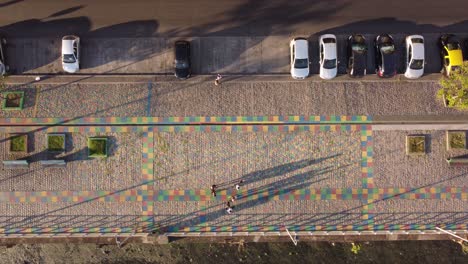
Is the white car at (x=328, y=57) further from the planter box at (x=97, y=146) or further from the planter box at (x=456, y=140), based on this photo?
the planter box at (x=97, y=146)

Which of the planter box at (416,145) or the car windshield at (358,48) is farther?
the planter box at (416,145)

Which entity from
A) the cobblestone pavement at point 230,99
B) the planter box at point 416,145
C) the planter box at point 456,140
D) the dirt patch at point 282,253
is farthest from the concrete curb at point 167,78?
the dirt patch at point 282,253

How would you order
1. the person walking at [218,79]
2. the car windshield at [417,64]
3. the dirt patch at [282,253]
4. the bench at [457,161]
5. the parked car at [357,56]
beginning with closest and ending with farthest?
the car windshield at [417,64] → the parked car at [357,56] → the bench at [457,161] → the person walking at [218,79] → the dirt patch at [282,253]

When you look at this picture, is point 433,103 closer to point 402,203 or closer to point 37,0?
point 402,203

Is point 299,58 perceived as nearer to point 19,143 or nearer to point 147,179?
point 147,179

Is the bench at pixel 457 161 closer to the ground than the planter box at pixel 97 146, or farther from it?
closer to the ground

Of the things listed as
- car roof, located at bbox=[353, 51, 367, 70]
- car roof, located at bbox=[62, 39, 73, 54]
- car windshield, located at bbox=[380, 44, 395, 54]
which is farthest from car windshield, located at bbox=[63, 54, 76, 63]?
car windshield, located at bbox=[380, 44, 395, 54]

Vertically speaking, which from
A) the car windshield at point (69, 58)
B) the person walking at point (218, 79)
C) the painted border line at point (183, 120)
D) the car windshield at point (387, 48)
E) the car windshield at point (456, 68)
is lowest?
the painted border line at point (183, 120)

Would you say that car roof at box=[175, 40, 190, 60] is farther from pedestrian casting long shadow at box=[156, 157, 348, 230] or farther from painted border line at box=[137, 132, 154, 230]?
pedestrian casting long shadow at box=[156, 157, 348, 230]
